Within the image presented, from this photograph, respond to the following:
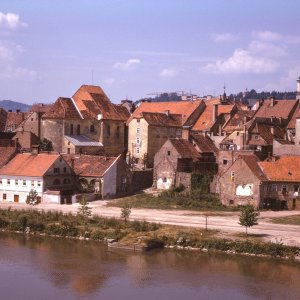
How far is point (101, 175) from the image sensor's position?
65312mm

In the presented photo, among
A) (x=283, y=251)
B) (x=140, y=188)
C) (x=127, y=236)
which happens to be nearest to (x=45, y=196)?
(x=140, y=188)

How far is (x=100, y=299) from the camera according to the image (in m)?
36.3

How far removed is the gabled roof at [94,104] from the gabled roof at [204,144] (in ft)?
45.3

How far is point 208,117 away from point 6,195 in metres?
29.5

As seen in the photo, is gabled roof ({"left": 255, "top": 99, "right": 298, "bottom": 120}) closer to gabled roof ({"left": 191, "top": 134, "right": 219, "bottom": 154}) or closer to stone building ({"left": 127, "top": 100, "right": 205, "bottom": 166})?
stone building ({"left": 127, "top": 100, "right": 205, "bottom": 166})

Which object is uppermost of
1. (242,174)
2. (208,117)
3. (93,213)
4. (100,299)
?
(208,117)

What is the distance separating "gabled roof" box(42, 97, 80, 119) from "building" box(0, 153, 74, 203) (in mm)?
10475

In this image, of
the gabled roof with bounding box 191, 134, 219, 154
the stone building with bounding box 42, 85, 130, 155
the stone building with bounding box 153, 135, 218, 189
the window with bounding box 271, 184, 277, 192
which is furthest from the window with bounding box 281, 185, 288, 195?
the stone building with bounding box 42, 85, 130, 155

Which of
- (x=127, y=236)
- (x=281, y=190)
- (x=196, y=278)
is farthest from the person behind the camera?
(x=281, y=190)

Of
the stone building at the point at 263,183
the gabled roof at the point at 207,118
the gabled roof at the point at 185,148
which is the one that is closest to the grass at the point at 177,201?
the stone building at the point at 263,183

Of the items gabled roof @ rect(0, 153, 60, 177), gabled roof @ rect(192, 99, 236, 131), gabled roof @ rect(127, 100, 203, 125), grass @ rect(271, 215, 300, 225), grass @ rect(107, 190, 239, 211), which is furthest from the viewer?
gabled roof @ rect(127, 100, 203, 125)

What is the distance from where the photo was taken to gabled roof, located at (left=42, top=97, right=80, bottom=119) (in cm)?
7706

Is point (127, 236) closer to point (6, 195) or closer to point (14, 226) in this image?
point (14, 226)

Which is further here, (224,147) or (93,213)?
(224,147)
